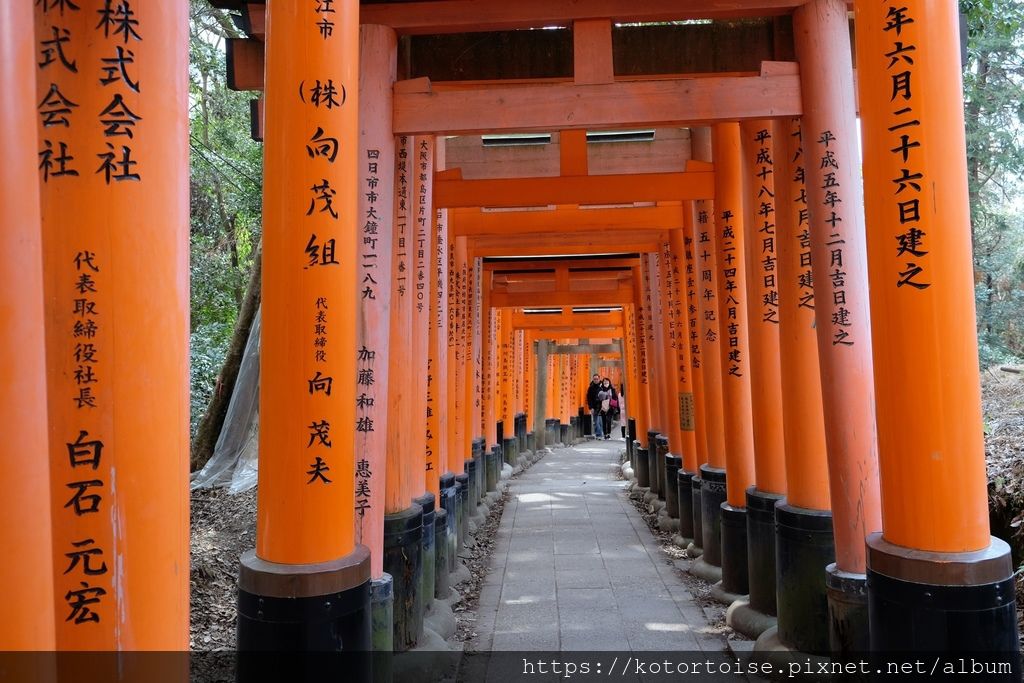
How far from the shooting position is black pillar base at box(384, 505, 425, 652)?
4.54 meters

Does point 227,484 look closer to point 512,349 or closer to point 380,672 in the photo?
point 380,672

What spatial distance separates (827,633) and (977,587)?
1.96 m

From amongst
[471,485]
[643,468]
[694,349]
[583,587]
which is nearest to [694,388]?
[694,349]

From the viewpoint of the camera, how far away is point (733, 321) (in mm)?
5980

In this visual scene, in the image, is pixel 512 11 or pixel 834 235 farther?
pixel 512 11

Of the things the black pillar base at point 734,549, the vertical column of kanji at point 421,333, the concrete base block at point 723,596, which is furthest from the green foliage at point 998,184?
the vertical column of kanji at point 421,333

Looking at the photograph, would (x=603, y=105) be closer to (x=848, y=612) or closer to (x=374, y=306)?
(x=374, y=306)

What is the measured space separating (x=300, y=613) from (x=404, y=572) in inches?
72.1

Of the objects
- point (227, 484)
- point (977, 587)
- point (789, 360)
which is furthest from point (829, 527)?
point (227, 484)

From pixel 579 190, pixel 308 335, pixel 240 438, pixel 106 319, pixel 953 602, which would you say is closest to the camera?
pixel 106 319

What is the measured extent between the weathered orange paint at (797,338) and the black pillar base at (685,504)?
3912mm

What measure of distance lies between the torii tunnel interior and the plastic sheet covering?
6.82 feet

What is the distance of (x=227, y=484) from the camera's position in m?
7.67

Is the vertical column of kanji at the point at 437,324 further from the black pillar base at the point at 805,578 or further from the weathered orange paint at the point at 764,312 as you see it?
the black pillar base at the point at 805,578
